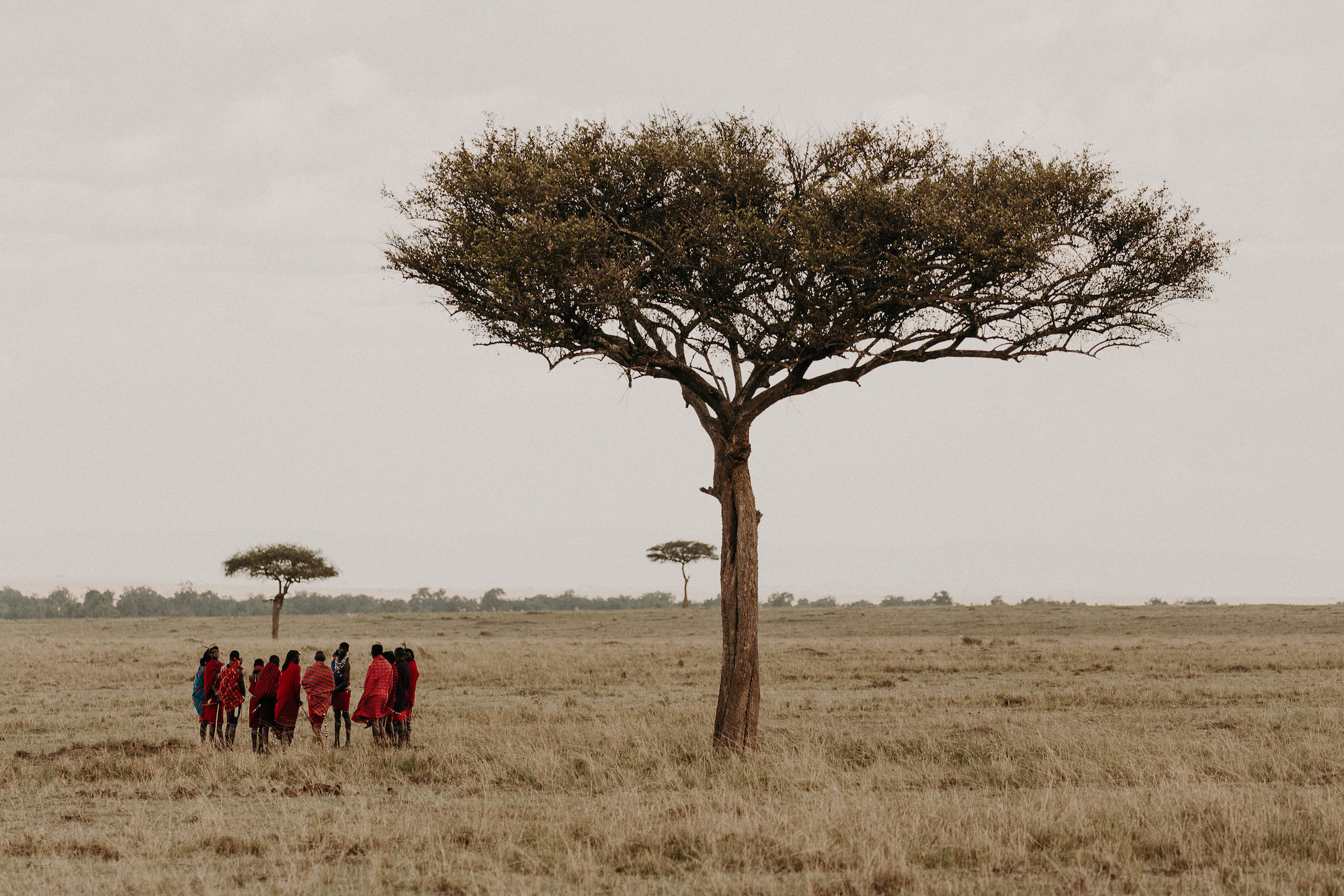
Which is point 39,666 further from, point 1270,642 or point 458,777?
point 1270,642

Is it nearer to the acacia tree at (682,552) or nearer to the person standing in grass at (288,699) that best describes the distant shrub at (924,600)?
the acacia tree at (682,552)

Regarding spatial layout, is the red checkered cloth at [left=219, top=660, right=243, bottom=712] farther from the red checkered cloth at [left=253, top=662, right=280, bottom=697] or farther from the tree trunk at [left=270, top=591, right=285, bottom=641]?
the tree trunk at [left=270, top=591, right=285, bottom=641]

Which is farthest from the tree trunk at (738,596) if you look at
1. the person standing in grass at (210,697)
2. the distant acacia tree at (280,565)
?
the distant acacia tree at (280,565)

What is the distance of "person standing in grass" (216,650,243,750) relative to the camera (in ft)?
58.9

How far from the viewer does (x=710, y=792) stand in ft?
43.1

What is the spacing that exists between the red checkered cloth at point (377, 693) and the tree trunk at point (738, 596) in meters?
5.59

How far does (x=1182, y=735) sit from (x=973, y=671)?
1431 cm

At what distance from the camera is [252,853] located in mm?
10164

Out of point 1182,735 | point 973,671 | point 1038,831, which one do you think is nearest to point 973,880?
point 1038,831

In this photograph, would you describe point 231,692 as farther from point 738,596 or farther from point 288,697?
point 738,596

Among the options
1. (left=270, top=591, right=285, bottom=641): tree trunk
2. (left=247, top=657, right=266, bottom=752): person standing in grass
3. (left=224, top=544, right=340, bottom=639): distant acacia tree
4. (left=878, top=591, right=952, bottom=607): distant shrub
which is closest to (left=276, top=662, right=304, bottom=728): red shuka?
(left=247, top=657, right=266, bottom=752): person standing in grass

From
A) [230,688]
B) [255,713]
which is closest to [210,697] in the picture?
[230,688]

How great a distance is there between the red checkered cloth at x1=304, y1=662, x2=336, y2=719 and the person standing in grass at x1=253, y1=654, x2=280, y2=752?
0.56 metres

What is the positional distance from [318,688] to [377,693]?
1242mm
